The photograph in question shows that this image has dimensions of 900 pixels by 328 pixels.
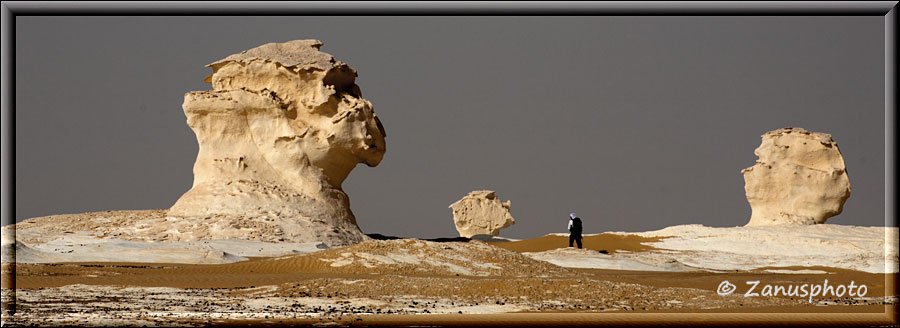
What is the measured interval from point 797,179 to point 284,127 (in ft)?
61.0

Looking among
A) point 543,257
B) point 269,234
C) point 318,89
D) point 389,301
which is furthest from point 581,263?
point 389,301

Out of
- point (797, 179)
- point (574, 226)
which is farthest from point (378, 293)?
point (797, 179)

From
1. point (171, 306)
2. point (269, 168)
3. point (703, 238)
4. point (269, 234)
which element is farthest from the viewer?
point (703, 238)

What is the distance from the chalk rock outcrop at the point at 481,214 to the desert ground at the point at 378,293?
1002 inches

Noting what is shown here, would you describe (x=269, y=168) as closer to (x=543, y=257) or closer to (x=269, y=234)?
(x=269, y=234)

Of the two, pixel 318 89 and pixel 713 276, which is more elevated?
pixel 318 89

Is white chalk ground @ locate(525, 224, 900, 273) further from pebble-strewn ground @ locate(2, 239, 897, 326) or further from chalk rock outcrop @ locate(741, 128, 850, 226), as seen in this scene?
pebble-strewn ground @ locate(2, 239, 897, 326)

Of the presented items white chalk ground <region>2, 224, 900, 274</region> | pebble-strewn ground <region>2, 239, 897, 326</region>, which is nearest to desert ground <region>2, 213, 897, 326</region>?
pebble-strewn ground <region>2, 239, 897, 326</region>

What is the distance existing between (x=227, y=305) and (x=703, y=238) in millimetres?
23213

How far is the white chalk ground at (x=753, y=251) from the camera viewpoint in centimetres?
2445

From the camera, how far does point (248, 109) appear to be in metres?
29.7

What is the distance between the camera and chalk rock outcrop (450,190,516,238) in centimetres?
4809

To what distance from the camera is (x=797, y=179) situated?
119ft

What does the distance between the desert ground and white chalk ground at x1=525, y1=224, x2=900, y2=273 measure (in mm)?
1959
